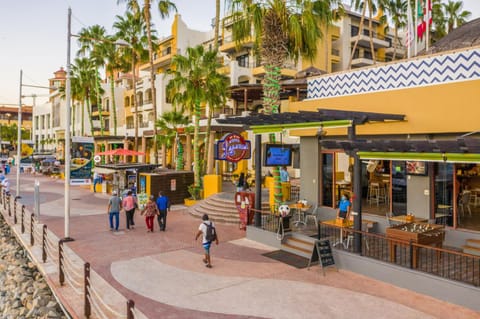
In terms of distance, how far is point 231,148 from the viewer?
52.9 feet

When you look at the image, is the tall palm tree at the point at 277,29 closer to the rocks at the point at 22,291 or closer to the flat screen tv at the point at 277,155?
the flat screen tv at the point at 277,155

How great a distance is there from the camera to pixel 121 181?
25.4 metres

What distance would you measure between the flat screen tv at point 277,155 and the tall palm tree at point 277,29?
91cm

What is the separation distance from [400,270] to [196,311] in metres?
5.31

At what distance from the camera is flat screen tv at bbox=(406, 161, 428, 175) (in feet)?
43.8

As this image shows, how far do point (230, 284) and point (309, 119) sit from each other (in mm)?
5784

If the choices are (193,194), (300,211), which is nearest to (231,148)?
(300,211)

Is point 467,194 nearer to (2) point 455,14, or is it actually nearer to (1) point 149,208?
(1) point 149,208

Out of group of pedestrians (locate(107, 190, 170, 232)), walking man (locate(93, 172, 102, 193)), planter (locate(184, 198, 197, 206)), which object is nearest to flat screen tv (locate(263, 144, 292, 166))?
Answer: group of pedestrians (locate(107, 190, 170, 232))

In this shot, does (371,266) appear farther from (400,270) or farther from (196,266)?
(196,266)

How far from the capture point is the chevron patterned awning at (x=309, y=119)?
443 inches

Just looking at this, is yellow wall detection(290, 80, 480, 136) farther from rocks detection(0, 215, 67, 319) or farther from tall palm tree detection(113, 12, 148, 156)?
tall palm tree detection(113, 12, 148, 156)

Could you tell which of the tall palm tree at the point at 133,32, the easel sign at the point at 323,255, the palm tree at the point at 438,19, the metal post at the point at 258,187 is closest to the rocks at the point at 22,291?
the easel sign at the point at 323,255

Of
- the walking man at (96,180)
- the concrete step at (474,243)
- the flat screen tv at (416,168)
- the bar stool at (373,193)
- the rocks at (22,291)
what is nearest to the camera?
the concrete step at (474,243)
